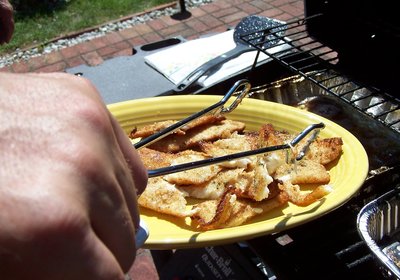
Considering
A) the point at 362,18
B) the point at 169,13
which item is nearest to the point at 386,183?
the point at 362,18

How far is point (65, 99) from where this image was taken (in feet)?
1.39

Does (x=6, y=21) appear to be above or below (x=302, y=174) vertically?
above

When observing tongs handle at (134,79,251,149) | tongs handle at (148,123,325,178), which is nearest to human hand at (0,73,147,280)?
tongs handle at (148,123,325,178)

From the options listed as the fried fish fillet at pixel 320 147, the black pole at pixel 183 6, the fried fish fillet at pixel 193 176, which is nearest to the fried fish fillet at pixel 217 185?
the fried fish fillet at pixel 193 176

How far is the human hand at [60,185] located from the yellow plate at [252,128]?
600 millimetres

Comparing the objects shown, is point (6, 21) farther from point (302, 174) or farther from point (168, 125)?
point (302, 174)

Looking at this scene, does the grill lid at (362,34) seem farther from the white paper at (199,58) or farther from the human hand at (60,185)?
the human hand at (60,185)

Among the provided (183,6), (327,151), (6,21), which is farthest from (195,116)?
(183,6)

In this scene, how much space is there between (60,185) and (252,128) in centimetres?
116

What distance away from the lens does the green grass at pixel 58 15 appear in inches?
164

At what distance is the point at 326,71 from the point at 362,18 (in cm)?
21

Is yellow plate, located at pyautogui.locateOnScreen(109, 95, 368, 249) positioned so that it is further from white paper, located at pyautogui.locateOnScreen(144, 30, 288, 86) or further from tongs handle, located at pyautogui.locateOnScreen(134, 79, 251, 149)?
white paper, located at pyautogui.locateOnScreen(144, 30, 288, 86)

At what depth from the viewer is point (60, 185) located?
369 millimetres

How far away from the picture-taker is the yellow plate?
1035 millimetres
